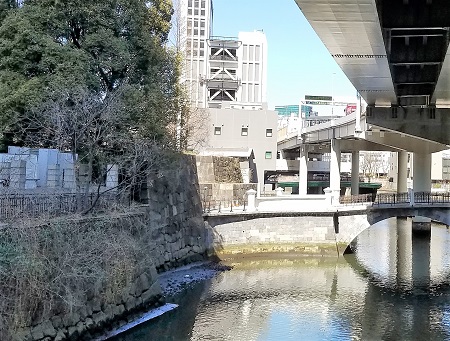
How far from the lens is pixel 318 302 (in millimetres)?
22656

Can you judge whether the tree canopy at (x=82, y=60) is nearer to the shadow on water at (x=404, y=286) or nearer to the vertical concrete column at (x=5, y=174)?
the vertical concrete column at (x=5, y=174)

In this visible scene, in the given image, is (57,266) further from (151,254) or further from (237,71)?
(237,71)

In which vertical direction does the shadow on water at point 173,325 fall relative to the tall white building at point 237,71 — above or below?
below

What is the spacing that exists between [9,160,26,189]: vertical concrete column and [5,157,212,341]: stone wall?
3290mm

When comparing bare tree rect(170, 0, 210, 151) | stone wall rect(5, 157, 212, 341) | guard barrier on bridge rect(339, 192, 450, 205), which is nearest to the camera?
stone wall rect(5, 157, 212, 341)

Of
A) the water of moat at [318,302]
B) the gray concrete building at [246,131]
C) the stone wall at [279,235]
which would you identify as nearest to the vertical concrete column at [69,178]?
the water of moat at [318,302]

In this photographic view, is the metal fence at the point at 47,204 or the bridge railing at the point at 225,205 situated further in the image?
the bridge railing at the point at 225,205

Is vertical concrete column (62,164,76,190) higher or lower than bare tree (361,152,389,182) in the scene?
lower

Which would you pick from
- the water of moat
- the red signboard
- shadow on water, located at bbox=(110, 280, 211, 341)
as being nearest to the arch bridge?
the water of moat

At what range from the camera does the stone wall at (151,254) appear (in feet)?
48.4

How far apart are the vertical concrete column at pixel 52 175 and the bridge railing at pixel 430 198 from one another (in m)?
24.4

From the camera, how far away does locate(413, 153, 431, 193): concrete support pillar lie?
4100 centimetres

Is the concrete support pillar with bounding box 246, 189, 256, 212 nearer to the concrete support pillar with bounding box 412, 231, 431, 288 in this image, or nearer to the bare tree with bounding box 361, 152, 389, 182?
the concrete support pillar with bounding box 412, 231, 431, 288

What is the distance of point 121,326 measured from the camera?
1708 cm
